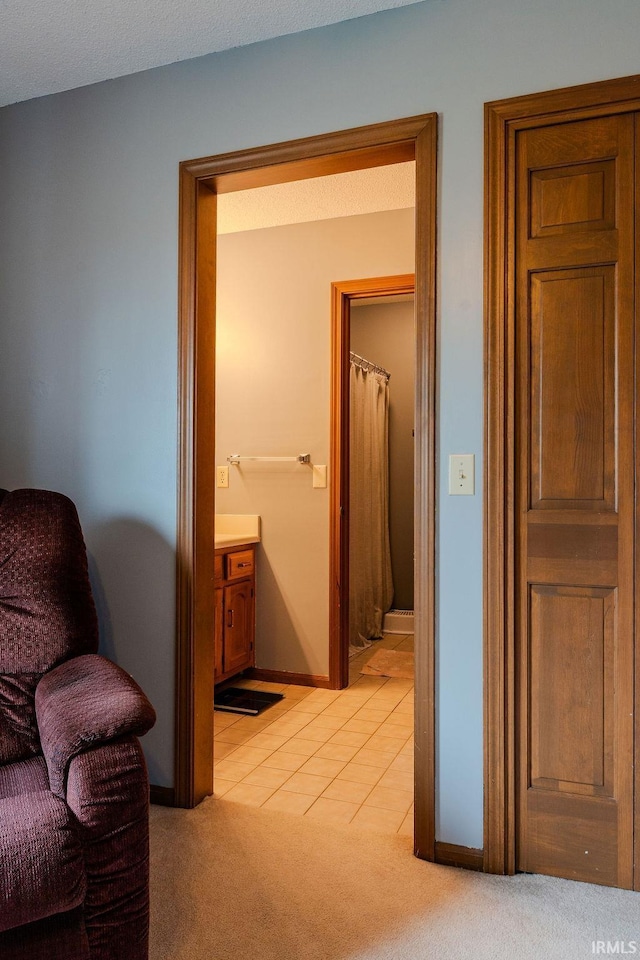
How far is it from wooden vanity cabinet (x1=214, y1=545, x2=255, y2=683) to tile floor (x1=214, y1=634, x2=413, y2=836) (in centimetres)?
22

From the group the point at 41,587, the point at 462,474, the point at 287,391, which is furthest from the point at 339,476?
the point at 41,587

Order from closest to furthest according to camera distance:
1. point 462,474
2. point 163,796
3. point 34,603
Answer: point 34,603 < point 462,474 < point 163,796

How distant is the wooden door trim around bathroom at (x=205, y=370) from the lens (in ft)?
6.76

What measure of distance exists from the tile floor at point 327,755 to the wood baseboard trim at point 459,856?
0.20 metres

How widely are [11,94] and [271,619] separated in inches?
109

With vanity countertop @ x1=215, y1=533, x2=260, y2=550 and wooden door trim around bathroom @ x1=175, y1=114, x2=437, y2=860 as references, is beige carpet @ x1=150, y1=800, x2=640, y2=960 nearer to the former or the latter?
wooden door trim around bathroom @ x1=175, y1=114, x2=437, y2=860

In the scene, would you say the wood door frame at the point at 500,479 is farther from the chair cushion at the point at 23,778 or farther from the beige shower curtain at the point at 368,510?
the beige shower curtain at the point at 368,510

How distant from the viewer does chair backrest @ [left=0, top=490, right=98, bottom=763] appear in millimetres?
1795

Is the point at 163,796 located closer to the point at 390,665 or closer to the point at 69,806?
the point at 69,806

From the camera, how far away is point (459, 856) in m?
1.98

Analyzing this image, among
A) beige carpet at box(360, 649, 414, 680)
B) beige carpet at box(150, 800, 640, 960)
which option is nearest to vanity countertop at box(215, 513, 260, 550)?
beige carpet at box(360, 649, 414, 680)

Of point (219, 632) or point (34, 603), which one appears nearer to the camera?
point (34, 603)

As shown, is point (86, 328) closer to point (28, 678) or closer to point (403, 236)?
point (28, 678)

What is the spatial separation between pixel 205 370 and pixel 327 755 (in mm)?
1626
